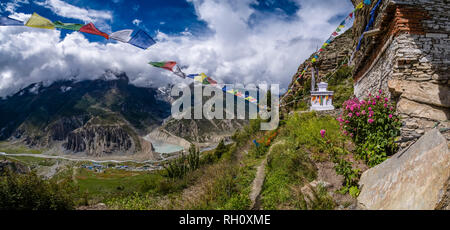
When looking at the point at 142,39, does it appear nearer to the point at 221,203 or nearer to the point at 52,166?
the point at 221,203

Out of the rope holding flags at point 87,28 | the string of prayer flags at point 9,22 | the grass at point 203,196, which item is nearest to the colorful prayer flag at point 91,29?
the rope holding flags at point 87,28

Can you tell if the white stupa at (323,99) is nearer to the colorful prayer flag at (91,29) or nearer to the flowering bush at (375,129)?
the flowering bush at (375,129)

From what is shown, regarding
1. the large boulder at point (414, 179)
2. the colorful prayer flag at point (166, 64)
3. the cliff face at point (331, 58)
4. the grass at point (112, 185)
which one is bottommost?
the grass at point (112, 185)

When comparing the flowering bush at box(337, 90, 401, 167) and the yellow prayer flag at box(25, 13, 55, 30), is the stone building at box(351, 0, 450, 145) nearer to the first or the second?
the flowering bush at box(337, 90, 401, 167)

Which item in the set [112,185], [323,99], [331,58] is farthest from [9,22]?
[112,185]

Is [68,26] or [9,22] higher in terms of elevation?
[68,26]

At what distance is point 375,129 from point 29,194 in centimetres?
782

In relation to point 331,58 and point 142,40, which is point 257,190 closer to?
point 142,40

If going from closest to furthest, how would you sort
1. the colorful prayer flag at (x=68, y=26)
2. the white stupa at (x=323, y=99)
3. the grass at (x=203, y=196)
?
the grass at (x=203, y=196), the colorful prayer flag at (x=68, y=26), the white stupa at (x=323, y=99)

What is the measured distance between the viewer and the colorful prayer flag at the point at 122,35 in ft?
24.2

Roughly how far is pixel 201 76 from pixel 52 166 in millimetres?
185443

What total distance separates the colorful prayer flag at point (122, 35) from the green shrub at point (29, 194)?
4956 millimetres

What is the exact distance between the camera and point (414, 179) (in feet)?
9.66
